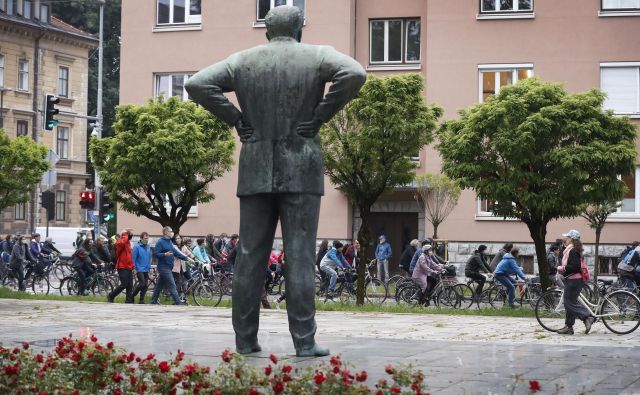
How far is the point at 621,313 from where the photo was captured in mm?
17859

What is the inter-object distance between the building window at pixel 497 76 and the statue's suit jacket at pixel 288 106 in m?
28.3

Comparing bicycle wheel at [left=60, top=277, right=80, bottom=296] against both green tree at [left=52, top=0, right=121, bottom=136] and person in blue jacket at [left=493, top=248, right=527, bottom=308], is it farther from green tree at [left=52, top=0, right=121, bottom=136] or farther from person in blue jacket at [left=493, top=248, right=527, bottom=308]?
green tree at [left=52, top=0, right=121, bottom=136]

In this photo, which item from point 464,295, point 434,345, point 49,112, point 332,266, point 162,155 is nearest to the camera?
point 434,345

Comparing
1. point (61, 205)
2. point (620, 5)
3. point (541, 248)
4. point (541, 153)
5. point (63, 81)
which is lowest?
point (541, 248)

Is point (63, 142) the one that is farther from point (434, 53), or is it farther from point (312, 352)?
point (312, 352)

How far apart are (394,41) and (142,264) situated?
54.7 feet

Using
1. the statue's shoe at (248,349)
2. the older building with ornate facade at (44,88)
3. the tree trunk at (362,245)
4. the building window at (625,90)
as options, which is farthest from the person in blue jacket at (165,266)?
the older building with ornate facade at (44,88)

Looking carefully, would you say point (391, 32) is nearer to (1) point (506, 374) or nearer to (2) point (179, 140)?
(2) point (179, 140)

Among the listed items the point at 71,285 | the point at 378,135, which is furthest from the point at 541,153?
the point at 71,285

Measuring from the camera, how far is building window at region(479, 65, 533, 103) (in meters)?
37.4

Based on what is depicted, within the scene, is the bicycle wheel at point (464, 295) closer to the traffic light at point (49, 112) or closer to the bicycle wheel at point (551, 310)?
the bicycle wheel at point (551, 310)

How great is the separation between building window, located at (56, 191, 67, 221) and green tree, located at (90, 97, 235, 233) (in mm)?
38203

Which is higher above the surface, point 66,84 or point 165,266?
point 66,84

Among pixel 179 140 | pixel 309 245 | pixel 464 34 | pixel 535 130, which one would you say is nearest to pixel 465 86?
pixel 464 34
